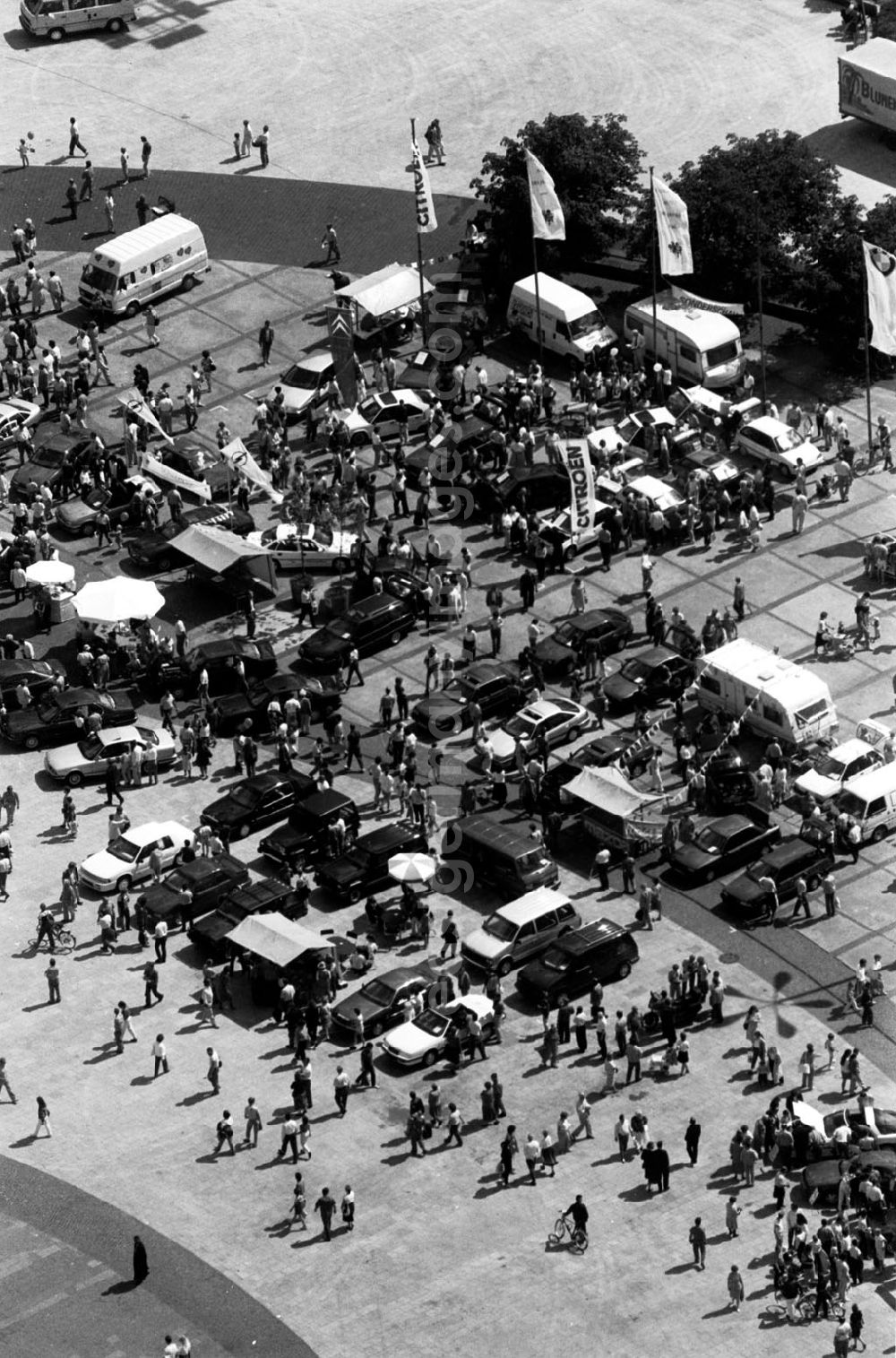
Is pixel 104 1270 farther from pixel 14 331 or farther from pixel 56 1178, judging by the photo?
pixel 14 331

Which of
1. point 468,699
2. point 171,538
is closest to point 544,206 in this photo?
point 171,538

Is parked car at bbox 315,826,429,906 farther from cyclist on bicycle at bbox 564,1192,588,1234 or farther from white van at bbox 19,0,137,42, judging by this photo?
white van at bbox 19,0,137,42

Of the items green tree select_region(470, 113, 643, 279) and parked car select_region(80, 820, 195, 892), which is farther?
green tree select_region(470, 113, 643, 279)

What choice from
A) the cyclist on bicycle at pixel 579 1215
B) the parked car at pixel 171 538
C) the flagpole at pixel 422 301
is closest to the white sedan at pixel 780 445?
the flagpole at pixel 422 301

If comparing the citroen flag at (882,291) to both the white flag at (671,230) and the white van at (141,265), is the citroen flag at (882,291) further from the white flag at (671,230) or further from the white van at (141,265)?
the white van at (141,265)

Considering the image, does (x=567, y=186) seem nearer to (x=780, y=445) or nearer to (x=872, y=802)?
(x=780, y=445)

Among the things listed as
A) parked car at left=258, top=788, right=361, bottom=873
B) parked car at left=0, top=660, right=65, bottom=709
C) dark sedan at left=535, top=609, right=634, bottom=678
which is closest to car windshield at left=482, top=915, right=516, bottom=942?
parked car at left=258, top=788, right=361, bottom=873

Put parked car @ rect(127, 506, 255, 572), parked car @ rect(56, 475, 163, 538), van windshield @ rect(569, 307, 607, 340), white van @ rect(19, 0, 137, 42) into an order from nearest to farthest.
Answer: parked car @ rect(127, 506, 255, 572), parked car @ rect(56, 475, 163, 538), van windshield @ rect(569, 307, 607, 340), white van @ rect(19, 0, 137, 42)

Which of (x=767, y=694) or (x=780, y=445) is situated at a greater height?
(x=780, y=445)
